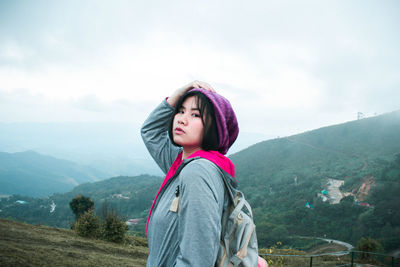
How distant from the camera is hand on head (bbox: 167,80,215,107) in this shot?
1.33 m

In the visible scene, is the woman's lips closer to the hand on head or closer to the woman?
the woman

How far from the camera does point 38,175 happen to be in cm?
14088

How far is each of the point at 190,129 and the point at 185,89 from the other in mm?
299

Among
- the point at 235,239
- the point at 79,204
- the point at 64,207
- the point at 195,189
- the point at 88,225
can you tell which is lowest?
the point at 64,207

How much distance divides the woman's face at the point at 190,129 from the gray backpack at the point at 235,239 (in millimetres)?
253

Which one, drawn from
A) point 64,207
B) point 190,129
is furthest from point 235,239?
point 64,207

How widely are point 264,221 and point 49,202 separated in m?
49.6

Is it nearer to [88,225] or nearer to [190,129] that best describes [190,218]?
[190,129]

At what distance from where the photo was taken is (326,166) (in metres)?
48.8

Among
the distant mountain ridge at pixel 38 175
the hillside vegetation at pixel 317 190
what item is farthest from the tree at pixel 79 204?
the distant mountain ridge at pixel 38 175

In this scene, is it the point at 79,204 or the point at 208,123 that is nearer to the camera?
the point at 208,123

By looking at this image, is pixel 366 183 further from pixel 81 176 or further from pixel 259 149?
pixel 81 176

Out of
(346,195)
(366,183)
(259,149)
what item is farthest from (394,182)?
(259,149)

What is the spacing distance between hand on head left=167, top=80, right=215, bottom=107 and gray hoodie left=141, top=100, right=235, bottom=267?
428 mm
